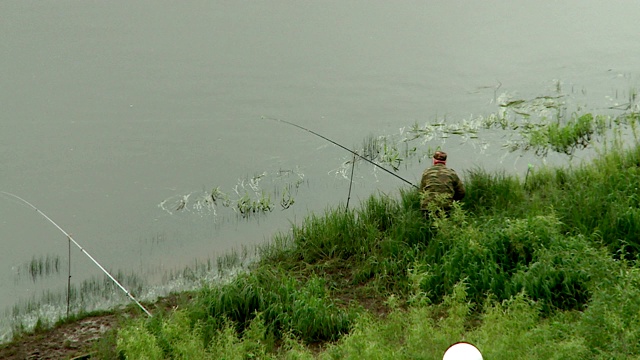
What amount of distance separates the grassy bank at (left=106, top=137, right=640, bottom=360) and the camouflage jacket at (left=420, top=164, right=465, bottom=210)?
172 mm

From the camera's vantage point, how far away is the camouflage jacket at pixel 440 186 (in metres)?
8.43

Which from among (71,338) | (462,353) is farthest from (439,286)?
(71,338)

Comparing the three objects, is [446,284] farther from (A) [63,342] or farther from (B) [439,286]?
(A) [63,342]

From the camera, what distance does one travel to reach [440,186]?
844 centimetres

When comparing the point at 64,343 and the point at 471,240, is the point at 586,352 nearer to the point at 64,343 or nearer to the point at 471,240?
the point at 471,240

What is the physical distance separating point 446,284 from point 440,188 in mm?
1241

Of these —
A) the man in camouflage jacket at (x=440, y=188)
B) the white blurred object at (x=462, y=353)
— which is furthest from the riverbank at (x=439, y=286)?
the white blurred object at (x=462, y=353)

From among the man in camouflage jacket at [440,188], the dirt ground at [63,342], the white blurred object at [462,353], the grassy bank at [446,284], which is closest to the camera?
the white blurred object at [462,353]

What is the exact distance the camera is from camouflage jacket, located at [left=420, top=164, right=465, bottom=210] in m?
8.43

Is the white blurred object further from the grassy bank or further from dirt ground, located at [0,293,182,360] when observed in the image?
dirt ground, located at [0,293,182,360]

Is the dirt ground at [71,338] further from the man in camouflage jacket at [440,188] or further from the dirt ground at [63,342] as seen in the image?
the man in camouflage jacket at [440,188]

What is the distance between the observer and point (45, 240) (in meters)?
9.77

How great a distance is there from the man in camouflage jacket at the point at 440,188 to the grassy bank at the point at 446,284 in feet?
0.51

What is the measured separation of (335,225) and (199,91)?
17.0 ft
